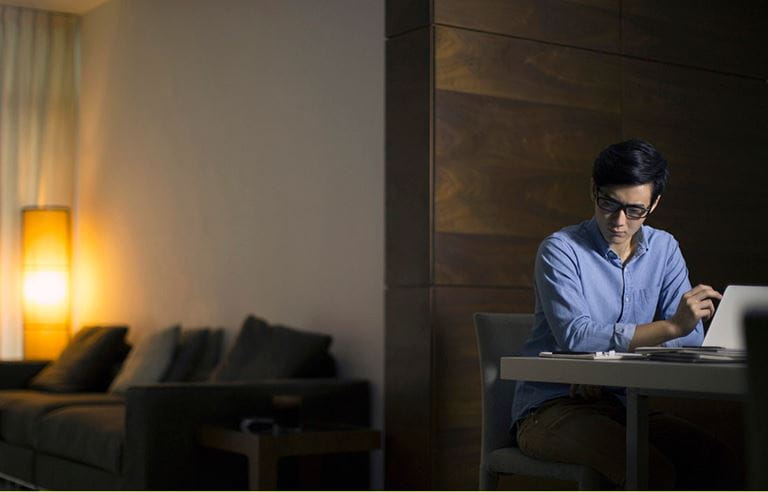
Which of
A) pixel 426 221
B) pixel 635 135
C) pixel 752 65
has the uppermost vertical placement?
pixel 752 65

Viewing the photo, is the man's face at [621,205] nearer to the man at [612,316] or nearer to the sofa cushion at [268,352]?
the man at [612,316]

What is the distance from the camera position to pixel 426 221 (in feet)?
14.5

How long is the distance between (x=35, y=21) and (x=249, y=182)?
3.12 meters

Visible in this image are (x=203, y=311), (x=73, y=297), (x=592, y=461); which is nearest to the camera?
(x=592, y=461)

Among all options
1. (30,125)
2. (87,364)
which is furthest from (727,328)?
(30,125)

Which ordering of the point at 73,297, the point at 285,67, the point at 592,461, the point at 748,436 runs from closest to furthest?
the point at 748,436, the point at 592,461, the point at 285,67, the point at 73,297

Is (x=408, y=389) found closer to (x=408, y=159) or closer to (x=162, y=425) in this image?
(x=408, y=159)

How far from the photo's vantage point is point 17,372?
693 centimetres

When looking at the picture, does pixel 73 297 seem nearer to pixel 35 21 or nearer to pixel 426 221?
pixel 35 21

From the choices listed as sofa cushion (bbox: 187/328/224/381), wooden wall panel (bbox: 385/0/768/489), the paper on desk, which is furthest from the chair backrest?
sofa cushion (bbox: 187/328/224/381)

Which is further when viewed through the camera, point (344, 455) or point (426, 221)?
point (344, 455)

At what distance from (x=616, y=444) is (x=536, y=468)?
0.28 meters

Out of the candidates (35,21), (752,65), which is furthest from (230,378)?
(35,21)

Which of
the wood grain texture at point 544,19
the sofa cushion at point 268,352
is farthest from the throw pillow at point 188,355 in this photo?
the wood grain texture at point 544,19
